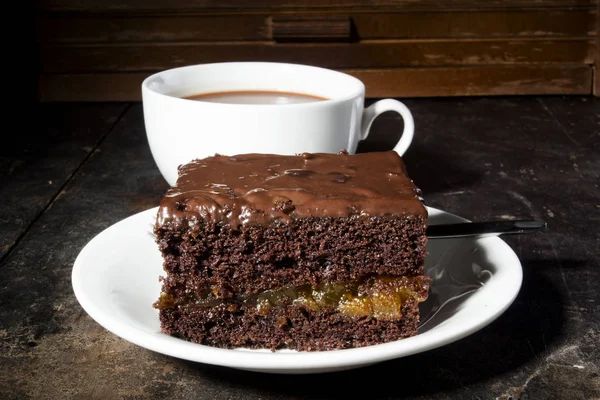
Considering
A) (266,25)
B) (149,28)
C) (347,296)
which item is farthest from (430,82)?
(347,296)

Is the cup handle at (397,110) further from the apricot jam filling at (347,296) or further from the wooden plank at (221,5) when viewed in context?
the wooden plank at (221,5)

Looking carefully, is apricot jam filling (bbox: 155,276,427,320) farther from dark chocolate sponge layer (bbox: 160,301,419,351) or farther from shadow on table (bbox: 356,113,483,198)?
shadow on table (bbox: 356,113,483,198)

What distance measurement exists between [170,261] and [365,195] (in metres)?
0.23

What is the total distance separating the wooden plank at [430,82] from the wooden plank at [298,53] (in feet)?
0.08

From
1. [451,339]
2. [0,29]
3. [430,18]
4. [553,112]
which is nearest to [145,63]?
[0,29]

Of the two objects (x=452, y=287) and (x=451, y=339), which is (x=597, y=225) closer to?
(x=452, y=287)

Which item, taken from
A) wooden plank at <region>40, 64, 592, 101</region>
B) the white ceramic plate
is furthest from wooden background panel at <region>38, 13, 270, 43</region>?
the white ceramic plate

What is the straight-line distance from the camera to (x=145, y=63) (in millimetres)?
2211

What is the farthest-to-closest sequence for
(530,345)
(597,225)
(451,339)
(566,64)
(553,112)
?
(566,64) < (553,112) < (597,225) < (530,345) < (451,339)

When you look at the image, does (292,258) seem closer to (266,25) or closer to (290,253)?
(290,253)

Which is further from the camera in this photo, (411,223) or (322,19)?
(322,19)

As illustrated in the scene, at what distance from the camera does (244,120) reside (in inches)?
47.9

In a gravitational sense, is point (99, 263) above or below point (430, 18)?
below

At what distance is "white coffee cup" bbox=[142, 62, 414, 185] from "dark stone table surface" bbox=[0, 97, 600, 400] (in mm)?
206
